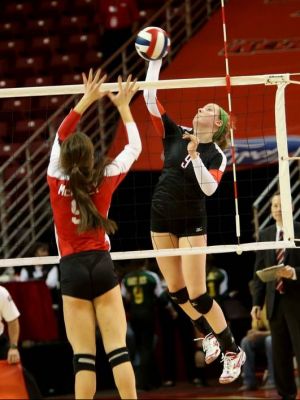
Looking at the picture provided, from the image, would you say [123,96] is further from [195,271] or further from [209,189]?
[195,271]

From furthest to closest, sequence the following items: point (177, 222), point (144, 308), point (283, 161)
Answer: point (144, 308) → point (283, 161) → point (177, 222)

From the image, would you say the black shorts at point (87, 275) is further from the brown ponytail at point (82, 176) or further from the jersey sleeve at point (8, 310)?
the jersey sleeve at point (8, 310)

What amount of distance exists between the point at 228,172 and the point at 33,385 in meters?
5.25

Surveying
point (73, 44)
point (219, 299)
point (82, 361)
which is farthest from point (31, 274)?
point (82, 361)

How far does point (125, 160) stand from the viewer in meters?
8.23

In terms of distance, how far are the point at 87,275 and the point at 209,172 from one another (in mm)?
1946

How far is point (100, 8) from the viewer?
1952cm

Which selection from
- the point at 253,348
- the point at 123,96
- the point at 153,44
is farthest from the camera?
the point at 253,348

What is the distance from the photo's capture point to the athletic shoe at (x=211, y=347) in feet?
32.6

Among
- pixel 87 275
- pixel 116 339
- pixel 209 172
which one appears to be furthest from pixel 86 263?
pixel 209 172

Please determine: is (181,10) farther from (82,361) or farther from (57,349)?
(82,361)

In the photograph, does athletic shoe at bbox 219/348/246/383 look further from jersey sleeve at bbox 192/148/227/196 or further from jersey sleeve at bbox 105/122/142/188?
jersey sleeve at bbox 105/122/142/188

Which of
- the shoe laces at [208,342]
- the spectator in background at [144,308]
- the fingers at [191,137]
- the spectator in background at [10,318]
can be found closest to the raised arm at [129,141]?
the fingers at [191,137]

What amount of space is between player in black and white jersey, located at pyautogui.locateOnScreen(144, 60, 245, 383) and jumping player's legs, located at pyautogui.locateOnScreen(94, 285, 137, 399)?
1705 millimetres
